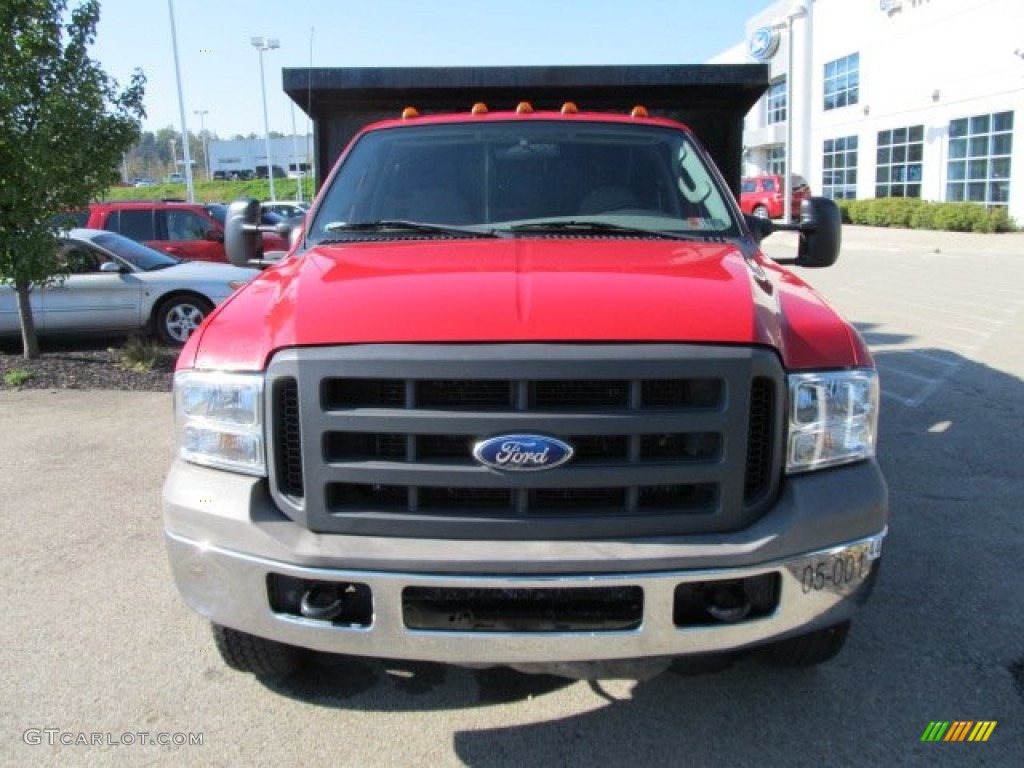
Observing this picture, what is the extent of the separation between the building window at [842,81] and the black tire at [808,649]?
127 feet

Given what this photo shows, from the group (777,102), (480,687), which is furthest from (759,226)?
(777,102)

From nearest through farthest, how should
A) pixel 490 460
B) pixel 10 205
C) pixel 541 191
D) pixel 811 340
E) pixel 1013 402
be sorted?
pixel 490 460, pixel 811 340, pixel 541 191, pixel 1013 402, pixel 10 205

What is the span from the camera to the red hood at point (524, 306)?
2436mm

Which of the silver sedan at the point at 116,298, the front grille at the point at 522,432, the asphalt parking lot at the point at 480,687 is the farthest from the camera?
the silver sedan at the point at 116,298

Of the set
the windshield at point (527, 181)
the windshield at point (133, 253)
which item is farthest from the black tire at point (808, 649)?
the windshield at point (133, 253)

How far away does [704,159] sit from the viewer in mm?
4121

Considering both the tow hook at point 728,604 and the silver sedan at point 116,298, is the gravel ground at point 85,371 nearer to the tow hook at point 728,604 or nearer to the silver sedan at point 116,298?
the silver sedan at point 116,298

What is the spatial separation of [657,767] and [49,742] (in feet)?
6.60

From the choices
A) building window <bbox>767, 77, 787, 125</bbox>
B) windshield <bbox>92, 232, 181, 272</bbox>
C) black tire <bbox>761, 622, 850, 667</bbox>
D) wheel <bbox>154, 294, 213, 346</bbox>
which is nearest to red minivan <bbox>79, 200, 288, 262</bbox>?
windshield <bbox>92, 232, 181, 272</bbox>

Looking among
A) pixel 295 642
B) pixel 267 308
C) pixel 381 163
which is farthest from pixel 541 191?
pixel 295 642

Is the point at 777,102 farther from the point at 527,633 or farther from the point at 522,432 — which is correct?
the point at 527,633

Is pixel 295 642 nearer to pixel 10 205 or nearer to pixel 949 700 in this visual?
pixel 949 700

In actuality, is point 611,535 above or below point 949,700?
above

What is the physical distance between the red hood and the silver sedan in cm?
785
